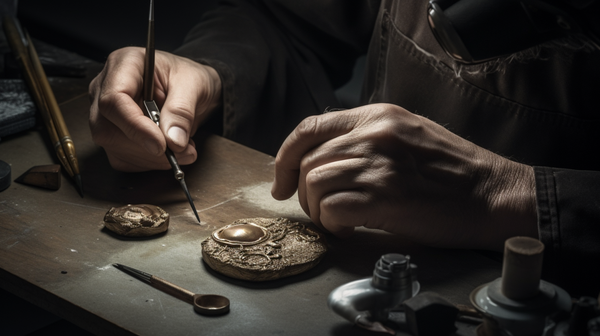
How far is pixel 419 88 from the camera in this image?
1.47 m

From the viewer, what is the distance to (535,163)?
1301mm

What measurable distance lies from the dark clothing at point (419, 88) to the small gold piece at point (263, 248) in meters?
0.37

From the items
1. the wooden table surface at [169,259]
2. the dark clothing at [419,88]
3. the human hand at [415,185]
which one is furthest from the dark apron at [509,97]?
the wooden table surface at [169,259]

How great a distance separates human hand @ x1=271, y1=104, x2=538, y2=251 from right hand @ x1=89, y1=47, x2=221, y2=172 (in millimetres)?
348

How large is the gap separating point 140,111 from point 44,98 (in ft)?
1.33

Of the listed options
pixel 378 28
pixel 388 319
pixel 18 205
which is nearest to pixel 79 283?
pixel 18 205

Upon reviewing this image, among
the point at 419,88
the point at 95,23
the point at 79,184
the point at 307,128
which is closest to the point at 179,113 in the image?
the point at 79,184

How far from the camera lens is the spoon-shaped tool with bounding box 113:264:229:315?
2.61ft

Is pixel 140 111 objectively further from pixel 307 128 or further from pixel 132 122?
pixel 307 128

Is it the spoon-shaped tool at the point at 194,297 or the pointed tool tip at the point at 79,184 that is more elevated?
the spoon-shaped tool at the point at 194,297

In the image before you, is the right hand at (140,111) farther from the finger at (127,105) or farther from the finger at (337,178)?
the finger at (337,178)

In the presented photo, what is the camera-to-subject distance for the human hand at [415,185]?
0.96 m

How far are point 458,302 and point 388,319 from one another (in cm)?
14

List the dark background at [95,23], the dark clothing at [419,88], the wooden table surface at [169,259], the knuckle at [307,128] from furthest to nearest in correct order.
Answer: the dark background at [95,23] → the knuckle at [307,128] → the dark clothing at [419,88] → the wooden table surface at [169,259]
